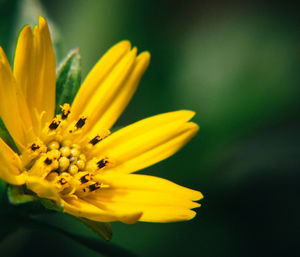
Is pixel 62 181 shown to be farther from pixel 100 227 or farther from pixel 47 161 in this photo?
pixel 100 227

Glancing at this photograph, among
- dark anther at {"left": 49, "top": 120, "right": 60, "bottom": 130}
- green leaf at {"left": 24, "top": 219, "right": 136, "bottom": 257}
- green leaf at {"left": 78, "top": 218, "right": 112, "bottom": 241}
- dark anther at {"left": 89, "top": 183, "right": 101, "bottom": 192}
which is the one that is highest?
dark anther at {"left": 49, "top": 120, "right": 60, "bottom": 130}

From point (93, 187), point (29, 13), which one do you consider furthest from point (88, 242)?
point (29, 13)

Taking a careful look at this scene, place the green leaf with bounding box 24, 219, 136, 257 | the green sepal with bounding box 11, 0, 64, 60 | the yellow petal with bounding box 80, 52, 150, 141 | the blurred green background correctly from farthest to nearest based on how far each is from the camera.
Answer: the blurred green background, the green sepal with bounding box 11, 0, 64, 60, the yellow petal with bounding box 80, 52, 150, 141, the green leaf with bounding box 24, 219, 136, 257

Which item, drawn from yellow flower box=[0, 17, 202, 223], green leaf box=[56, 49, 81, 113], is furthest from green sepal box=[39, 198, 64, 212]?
green leaf box=[56, 49, 81, 113]

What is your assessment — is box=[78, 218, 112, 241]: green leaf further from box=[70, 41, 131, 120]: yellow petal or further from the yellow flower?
box=[70, 41, 131, 120]: yellow petal

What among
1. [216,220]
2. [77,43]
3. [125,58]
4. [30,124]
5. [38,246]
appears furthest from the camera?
[77,43]

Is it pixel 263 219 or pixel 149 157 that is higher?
pixel 263 219

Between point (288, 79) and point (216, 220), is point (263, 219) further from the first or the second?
point (288, 79)

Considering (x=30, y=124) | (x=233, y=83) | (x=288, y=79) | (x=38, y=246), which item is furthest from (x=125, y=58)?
(x=288, y=79)
